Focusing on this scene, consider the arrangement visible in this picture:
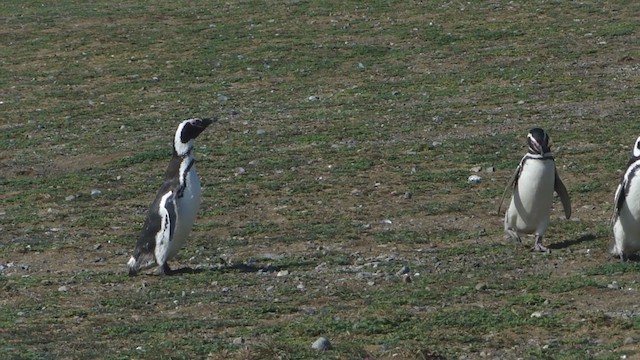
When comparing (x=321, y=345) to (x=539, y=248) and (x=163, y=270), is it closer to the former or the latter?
(x=163, y=270)

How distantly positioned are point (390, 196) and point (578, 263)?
3282 millimetres

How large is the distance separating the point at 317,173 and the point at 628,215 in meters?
4.65

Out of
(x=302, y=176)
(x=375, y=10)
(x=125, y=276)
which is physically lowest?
(x=375, y=10)

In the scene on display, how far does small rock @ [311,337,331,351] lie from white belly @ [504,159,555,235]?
11.8 ft

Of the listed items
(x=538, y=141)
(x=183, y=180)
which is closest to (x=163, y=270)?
(x=183, y=180)

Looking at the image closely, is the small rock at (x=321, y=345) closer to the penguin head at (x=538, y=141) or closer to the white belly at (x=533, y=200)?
the white belly at (x=533, y=200)

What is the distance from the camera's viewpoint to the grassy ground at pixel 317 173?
8.30 meters

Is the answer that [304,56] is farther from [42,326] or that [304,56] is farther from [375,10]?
[42,326]

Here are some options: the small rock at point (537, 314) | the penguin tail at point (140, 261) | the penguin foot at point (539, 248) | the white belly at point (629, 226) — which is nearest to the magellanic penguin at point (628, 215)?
the white belly at point (629, 226)

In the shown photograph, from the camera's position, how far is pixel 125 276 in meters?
10.4

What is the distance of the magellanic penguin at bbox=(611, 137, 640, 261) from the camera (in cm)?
987

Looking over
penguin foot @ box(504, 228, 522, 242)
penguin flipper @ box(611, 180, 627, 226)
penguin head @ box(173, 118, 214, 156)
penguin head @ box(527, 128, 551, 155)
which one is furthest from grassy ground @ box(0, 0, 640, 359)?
penguin head @ box(173, 118, 214, 156)

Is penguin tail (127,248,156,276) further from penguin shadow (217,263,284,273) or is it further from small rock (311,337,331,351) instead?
small rock (311,337,331,351)

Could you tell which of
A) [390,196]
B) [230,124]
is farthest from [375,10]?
[390,196]
